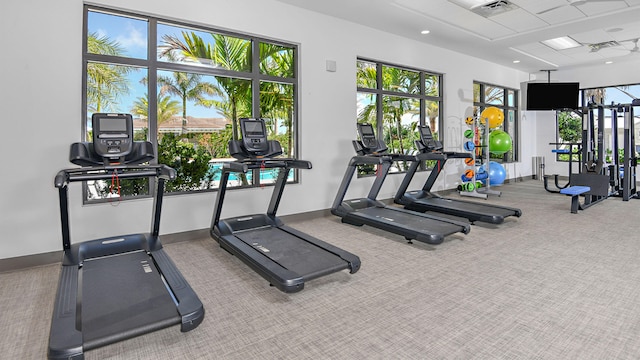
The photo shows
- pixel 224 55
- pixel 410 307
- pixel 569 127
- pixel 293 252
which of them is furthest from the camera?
pixel 569 127

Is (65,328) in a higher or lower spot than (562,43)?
lower

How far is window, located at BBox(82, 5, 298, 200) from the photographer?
3954mm

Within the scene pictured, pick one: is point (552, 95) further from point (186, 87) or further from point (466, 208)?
point (186, 87)

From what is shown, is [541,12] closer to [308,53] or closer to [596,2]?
[596,2]

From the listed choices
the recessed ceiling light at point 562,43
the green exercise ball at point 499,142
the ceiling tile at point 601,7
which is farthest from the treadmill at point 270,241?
the recessed ceiling light at point 562,43

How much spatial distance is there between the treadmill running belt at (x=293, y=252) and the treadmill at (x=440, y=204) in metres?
2.57

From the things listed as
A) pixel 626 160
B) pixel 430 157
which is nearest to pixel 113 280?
pixel 430 157

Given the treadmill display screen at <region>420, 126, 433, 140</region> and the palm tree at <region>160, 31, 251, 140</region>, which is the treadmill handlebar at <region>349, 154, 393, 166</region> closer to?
the treadmill display screen at <region>420, 126, 433, 140</region>

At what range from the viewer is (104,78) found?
397 cm

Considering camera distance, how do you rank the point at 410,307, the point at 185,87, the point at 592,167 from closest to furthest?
the point at 410,307
the point at 185,87
the point at 592,167

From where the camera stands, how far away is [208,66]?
182 inches

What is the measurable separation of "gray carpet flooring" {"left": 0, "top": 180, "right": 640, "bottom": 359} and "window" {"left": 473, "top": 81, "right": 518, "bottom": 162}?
5.38 meters

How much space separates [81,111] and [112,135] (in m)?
0.94

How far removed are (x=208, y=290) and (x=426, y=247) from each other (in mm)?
2367
